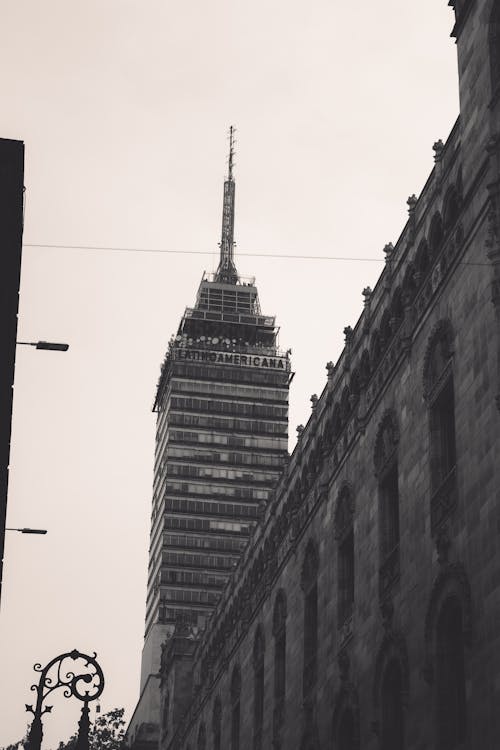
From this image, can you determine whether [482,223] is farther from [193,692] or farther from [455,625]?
[193,692]

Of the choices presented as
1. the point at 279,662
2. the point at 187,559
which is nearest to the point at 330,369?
the point at 279,662

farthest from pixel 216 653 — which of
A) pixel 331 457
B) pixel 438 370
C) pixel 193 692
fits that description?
pixel 438 370

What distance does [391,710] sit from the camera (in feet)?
115

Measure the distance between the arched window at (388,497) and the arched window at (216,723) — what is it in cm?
2541

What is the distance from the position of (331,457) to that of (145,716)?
93.4 meters

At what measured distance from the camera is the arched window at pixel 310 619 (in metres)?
43.4

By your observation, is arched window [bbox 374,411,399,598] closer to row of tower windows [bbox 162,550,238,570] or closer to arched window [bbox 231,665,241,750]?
arched window [bbox 231,665,241,750]

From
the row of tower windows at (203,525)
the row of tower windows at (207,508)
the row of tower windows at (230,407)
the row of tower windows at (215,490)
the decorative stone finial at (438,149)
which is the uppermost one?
the row of tower windows at (230,407)

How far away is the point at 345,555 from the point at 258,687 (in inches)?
510

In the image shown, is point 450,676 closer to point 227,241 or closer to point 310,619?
point 310,619

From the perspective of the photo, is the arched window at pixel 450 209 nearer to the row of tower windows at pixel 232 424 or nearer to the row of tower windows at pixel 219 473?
the row of tower windows at pixel 219 473

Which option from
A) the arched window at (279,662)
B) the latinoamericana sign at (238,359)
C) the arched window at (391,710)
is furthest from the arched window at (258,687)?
the latinoamericana sign at (238,359)

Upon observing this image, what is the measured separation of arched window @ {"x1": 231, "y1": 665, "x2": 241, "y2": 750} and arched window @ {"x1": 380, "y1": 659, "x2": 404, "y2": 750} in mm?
21185

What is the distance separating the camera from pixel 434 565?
3225cm
